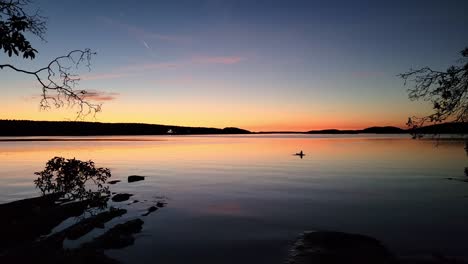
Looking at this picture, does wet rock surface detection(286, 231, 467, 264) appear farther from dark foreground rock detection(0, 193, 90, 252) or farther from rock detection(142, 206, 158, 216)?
dark foreground rock detection(0, 193, 90, 252)

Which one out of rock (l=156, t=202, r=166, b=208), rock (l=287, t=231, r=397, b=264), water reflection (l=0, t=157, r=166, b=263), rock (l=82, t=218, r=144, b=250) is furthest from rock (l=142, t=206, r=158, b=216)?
rock (l=287, t=231, r=397, b=264)

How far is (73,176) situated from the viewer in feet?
97.8

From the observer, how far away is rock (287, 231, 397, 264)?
1709cm

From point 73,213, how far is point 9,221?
5158 millimetres

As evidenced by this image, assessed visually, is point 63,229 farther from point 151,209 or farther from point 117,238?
point 151,209

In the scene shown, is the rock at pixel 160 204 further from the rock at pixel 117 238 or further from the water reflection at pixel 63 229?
the rock at pixel 117 238

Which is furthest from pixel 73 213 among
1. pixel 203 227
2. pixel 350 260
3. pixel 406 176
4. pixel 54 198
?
pixel 406 176

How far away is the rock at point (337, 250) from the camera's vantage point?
56.1 feet

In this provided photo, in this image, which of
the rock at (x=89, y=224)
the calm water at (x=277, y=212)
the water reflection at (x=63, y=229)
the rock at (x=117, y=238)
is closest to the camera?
the water reflection at (x=63, y=229)

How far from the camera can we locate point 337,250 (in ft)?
59.6

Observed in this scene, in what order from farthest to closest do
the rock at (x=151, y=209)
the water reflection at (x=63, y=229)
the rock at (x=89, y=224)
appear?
1. the rock at (x=151, y=209)
2. the rock at (x=89, y=224)
3. the water reflection at (x=63, y=229)

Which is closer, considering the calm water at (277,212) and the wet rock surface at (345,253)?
the wet rock surface at (345,253)

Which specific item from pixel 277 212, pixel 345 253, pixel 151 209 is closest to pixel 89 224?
pixel 151 209

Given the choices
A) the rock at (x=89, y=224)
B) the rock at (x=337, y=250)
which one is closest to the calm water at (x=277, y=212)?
the rock at (x=337, y=250)
